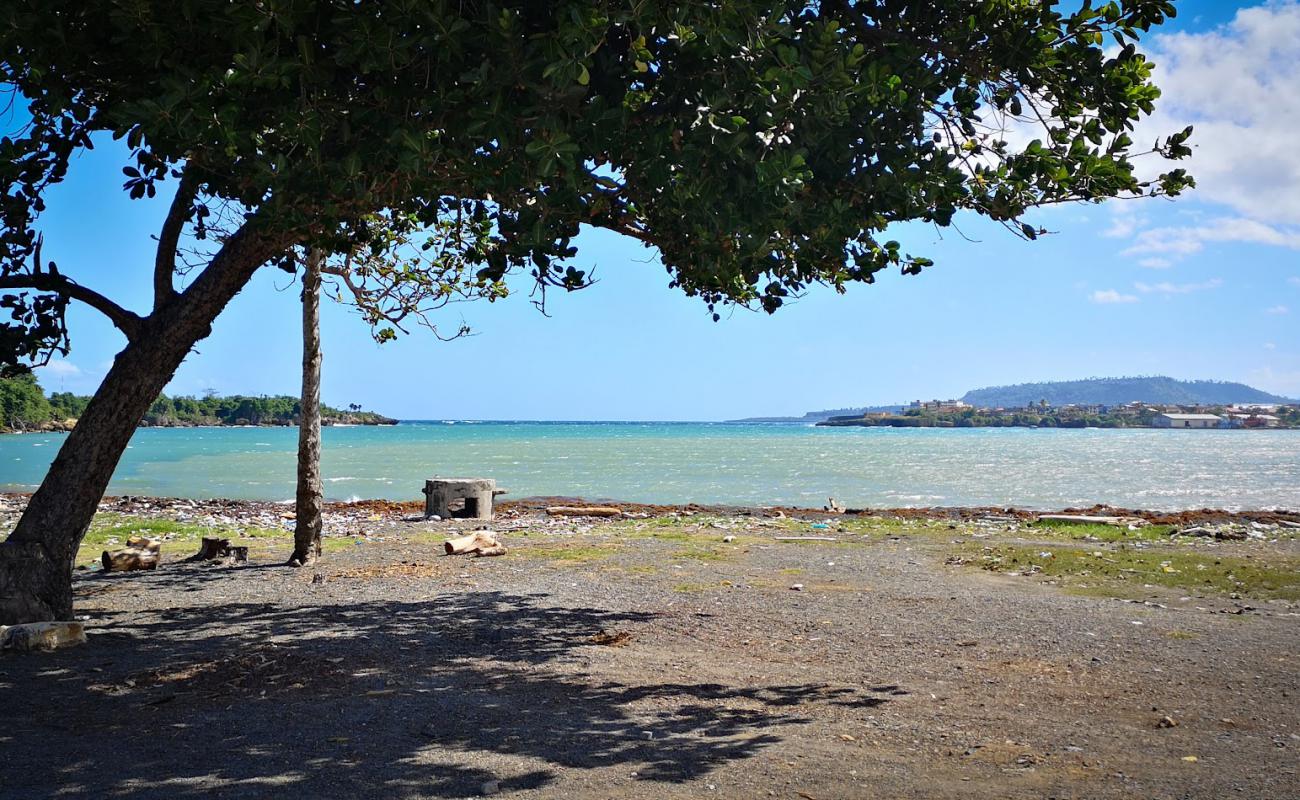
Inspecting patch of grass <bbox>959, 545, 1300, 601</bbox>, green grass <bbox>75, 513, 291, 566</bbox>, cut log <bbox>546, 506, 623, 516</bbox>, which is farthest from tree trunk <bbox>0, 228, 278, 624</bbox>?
cut log <bbox>546, 506, 623, 516</bbox>

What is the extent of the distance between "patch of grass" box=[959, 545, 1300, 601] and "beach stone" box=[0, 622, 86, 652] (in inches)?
511

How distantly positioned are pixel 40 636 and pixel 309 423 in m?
6.41

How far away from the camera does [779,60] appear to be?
674 centimetres

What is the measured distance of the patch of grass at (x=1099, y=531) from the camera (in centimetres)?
2104

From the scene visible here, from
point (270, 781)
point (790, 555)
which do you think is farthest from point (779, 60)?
point (790, 555)

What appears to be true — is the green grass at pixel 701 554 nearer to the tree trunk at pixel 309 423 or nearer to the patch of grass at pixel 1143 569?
the patch of grass at pixel 1143 569

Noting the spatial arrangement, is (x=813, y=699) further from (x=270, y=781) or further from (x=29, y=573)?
(x=29, y=573)

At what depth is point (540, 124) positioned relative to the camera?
6.79 m

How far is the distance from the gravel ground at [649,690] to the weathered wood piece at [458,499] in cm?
1029

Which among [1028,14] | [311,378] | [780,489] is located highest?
[1028,14]

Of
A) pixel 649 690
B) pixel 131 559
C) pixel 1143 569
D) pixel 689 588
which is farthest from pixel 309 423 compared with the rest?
pixel 1143 569

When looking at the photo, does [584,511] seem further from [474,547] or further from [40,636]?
[40,636]

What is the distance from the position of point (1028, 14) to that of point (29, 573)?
461 inches

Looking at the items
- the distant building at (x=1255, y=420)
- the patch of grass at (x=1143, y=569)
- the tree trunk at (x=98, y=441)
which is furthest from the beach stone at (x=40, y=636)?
the distant building at (x=1255, y=420)
